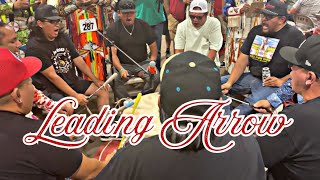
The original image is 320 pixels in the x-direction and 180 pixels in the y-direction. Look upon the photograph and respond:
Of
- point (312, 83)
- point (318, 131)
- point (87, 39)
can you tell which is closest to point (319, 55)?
point (312, 83)

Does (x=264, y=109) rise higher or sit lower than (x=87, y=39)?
lower

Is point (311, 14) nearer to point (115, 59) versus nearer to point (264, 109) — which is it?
point (264, 109)

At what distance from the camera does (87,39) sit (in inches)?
158

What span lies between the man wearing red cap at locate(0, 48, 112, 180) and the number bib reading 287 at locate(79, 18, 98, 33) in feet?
7.62

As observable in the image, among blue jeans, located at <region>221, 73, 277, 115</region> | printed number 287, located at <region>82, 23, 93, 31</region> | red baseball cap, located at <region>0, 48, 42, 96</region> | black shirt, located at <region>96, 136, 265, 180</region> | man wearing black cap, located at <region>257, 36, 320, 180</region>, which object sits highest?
red baseball cap, located at <region>0, 48, 42, 96</region>

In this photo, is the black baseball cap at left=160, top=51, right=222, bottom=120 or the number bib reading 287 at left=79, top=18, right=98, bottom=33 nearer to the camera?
the black baseball cap at left=160, top=51, right=222, bottom=120

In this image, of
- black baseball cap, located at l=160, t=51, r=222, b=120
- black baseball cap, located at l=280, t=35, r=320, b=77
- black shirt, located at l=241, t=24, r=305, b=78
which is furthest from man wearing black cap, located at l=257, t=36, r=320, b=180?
black shirt, located at l=241, t=24, r=305, b=78

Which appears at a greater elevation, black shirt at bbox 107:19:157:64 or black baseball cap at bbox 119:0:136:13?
black baseball cap at bbox 119:0:136:13

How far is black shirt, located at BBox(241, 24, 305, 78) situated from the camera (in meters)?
3.15

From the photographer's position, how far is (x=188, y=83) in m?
1.15

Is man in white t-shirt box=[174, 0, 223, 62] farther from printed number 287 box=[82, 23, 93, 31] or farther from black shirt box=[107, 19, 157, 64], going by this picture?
printed number 287 box=[82, 23, 93, 31]

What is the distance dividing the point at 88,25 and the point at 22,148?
2.70m

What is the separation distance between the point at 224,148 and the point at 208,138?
0.06 m

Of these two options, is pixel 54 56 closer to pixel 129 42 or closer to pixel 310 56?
pixel 129 42
